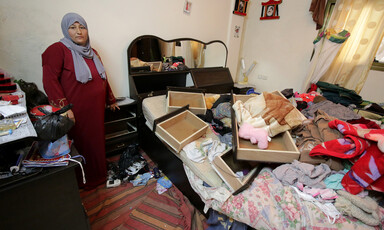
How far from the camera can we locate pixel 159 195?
1.70 m

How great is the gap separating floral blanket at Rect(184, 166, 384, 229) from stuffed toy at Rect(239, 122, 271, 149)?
226 millimetres

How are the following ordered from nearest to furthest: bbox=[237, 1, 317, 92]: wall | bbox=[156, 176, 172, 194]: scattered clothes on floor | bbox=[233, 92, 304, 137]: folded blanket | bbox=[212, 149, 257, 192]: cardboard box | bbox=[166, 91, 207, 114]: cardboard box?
bbox=[212, 149, 257, 192]: cardboard box < bbox=[233, 92, 304, 137]: folded blanket < bbox=[156, 176, 172, 194]: scattered clothes on floor < bbox=[166, 91, 207, 114]: cardboard box < bbox=[237, 1, 317, 92]: wall

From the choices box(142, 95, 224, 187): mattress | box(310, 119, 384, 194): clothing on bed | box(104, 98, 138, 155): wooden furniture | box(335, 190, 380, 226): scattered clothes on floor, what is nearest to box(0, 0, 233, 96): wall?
box(104, 98, 138, 155): wooden furniture

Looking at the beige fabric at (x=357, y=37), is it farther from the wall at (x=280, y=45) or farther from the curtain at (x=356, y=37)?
the wall at (x=280, y=45)

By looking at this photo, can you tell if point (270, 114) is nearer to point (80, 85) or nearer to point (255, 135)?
point (255, 135)

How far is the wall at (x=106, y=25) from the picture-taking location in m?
1.49

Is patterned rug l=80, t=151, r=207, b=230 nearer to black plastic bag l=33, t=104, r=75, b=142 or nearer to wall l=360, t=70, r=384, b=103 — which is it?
black plastic bag l=33, t=104, r=75, b=142

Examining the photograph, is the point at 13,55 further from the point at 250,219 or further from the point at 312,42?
the point at 312,42

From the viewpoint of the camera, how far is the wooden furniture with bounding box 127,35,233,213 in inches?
66.0

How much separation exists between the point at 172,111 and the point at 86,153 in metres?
0.91

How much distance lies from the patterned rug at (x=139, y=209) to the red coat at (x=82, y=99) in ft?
0.70

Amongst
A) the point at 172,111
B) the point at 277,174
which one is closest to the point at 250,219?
the point at 277,174

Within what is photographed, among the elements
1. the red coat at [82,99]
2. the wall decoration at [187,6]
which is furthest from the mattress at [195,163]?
the wall decoration at [187,6]

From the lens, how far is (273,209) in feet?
3.10
